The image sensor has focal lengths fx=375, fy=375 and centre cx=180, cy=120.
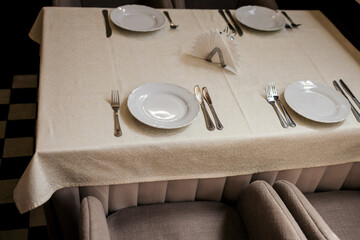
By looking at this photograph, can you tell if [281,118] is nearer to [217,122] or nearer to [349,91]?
[217,122]

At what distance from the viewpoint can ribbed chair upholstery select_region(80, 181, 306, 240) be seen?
41.7 inches

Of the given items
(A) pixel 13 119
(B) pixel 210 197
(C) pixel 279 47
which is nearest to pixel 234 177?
(B) pixel 210 197

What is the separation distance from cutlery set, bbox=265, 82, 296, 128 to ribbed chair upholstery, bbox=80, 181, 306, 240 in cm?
21

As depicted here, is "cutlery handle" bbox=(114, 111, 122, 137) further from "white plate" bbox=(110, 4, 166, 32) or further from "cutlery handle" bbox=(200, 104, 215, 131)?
"white plate" bbox=(110, 4, 166, 32)

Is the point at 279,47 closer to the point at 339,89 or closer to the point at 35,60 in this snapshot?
the point at 339,89

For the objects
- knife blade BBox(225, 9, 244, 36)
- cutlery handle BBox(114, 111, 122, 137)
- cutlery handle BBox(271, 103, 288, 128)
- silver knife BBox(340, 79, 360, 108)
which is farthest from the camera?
knife blade BBox(225, 9, 244, 36)

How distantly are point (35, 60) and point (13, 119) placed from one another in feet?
1.77

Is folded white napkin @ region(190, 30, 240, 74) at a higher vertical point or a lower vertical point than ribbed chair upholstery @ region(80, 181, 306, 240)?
higher

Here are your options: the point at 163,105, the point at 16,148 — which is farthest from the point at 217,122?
the point at 16,148

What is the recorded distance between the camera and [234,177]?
1.33 m

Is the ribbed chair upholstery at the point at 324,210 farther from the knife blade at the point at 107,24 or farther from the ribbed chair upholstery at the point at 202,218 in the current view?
the knife blade at the point at 107,24

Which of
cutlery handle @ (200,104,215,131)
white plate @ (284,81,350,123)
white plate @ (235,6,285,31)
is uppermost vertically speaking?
white plate @ (235,6,285,31)

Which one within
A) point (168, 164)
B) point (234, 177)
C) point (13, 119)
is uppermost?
point (168, 164)

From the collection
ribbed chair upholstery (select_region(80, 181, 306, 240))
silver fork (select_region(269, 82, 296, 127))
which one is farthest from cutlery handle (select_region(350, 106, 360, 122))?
ribbed chair upholstery (select_region(80, 181, 306, 240))
